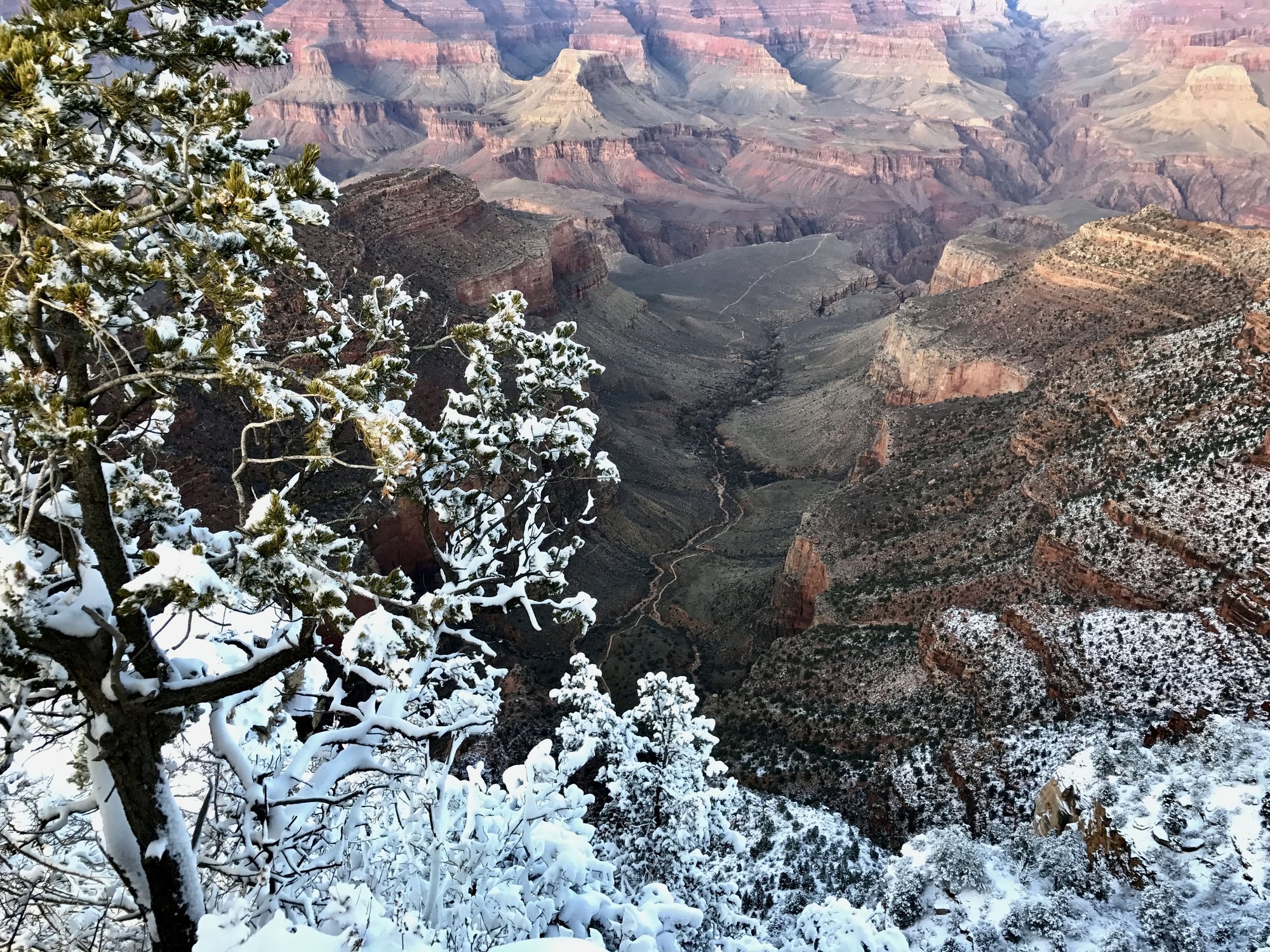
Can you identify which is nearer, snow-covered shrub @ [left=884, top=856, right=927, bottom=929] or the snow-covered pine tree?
the snow-covered pine tree

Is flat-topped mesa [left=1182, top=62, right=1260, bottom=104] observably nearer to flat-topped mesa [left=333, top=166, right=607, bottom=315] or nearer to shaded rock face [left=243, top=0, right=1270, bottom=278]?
shaded rock face [left=243, top=0, right=1270, bottom=278]

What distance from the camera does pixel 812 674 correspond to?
1017 inches

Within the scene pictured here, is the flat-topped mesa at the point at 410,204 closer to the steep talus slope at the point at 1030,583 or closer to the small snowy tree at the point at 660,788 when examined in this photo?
the steep talus slope at the point at 1030,583

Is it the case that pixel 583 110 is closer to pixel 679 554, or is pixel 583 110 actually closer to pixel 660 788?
pixel 679 554

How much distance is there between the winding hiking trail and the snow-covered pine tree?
24.6m

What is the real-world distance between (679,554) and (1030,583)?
22.1 metres

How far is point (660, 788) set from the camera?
17.1 metres

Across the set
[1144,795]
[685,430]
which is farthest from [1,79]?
[685,430]

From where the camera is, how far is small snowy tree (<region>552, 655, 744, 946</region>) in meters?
15.5

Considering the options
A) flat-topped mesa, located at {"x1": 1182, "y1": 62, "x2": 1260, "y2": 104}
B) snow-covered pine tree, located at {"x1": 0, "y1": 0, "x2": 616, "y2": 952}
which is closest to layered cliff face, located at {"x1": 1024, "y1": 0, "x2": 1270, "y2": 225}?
flat-topped mesa, located at {"x1": 1182, "y1": 62, "x2": 1260, "y2": 104}

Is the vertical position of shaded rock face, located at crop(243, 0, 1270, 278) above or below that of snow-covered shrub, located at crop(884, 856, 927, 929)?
above

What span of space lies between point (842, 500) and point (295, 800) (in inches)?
1170

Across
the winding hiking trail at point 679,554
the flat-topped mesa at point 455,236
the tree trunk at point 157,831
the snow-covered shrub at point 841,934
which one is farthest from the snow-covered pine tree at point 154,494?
the flat-topped mesa at point 455,236

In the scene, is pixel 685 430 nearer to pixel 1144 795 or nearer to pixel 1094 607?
pixel 1094 607
